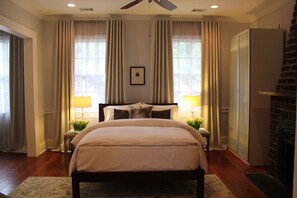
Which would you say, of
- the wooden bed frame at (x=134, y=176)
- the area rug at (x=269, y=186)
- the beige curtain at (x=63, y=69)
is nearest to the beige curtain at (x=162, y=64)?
the beige curtain at (x=63, y=69)

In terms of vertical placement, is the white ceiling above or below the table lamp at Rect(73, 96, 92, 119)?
above

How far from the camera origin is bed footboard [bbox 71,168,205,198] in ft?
10.1

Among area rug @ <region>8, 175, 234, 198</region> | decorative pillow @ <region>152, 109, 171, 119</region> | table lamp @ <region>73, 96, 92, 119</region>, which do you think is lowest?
area rug @ <region>8, 175, 234, 198</region>

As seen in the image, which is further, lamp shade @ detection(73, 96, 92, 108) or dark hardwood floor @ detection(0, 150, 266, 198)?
lamp shade @ detection(73, 96, 92, 108)

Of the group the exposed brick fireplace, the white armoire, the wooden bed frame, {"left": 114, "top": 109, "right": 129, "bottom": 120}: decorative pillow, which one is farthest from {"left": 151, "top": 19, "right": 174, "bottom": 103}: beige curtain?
the wooden bed frame

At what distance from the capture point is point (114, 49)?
5.40 m

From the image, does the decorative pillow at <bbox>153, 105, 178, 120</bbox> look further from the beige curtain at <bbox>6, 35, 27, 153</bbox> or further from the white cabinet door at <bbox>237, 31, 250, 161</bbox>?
the beige curtain at <bbox>6, 35, 27, 153</bbox>

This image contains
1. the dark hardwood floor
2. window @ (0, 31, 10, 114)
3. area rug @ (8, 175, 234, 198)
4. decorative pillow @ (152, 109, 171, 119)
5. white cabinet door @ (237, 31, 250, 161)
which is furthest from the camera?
window @ (0, 31, 10, 114)

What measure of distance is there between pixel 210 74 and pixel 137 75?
61.2 inches

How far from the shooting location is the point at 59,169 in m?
4.32

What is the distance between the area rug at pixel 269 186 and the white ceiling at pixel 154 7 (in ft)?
9.47

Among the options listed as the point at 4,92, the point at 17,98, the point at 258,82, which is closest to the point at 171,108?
the point at 258,82

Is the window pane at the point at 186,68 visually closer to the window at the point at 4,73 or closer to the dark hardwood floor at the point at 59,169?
the dark hardwood floor at the point at 59,169

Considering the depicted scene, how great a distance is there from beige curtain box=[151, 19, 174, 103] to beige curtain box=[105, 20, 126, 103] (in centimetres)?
66
